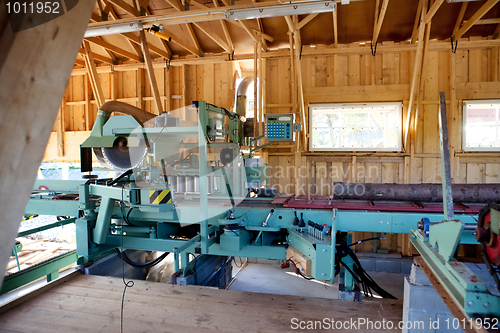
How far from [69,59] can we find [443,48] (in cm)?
704

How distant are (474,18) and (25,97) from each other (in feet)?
21.4

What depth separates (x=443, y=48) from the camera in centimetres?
583

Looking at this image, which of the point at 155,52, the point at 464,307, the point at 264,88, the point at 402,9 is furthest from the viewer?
the point at 155,52

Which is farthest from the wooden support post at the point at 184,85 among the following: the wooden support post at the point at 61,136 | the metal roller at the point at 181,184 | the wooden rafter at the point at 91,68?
the metal roller at the point at 181,184

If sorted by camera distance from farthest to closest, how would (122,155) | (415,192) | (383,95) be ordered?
1. (383,95)
2. (122,155)
3. (415,192)

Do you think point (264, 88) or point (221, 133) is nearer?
point (221, 133)

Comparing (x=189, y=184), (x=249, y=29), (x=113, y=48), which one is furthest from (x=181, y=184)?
(x=113, y=48)

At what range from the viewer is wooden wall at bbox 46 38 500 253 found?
18.8 ft

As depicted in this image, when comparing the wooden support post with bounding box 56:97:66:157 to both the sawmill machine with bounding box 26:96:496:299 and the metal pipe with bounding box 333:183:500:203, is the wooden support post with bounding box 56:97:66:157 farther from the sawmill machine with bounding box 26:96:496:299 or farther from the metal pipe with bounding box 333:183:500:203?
the metal pipe with bounding box 333:183:500:203

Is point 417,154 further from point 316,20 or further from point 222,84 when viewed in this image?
point 222,84

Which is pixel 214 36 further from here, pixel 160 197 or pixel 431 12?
pixel 160 197

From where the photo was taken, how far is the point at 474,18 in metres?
4.92

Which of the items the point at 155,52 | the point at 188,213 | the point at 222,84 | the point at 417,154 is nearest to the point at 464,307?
the point at 188,213

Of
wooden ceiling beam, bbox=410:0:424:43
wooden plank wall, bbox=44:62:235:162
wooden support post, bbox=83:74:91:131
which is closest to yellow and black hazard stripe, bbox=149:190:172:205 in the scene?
wooden plank wall, bbox=44:62:235:162
